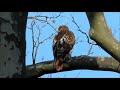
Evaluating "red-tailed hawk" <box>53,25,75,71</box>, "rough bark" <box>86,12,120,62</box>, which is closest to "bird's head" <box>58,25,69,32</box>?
"red-tailed hawk" <box>53,25,75,71</box>

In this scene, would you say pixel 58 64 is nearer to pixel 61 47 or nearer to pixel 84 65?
pixel 84 65

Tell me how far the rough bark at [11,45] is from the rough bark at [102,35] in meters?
0.94

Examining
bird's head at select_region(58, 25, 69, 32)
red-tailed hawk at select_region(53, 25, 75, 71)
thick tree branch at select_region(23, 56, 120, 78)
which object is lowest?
thick tree branch at select_region(23, 56, 120, 78)

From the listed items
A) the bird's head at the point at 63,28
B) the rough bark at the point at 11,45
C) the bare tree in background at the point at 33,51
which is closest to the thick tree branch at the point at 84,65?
the bare tree in background at the point at 33,51

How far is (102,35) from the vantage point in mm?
3203

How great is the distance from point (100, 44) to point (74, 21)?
1.09m

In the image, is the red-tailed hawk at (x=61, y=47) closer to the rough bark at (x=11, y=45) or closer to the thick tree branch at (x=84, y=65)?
the thick tree branch at (x=84, y=65)

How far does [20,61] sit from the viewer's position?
239 centimetres

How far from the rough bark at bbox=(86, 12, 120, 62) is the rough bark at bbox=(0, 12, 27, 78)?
94 centimetres

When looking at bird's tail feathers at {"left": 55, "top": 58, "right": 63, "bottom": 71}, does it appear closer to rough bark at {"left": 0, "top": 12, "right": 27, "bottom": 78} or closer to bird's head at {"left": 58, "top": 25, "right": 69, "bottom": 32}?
rough bark at {"left": 0, "top": 12, "right": 27, "bottom": 78}

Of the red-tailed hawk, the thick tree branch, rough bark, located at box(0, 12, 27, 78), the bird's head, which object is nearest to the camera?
rough bark, located at box(0, 12, 27, 78)

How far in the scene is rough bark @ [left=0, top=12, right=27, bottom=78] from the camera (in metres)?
2.27

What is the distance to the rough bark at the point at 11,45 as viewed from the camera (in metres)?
2.27
